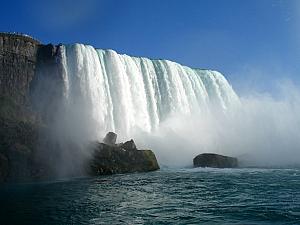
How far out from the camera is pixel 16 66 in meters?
33.7

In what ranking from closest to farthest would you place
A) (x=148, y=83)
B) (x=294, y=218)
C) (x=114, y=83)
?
(x=294, y=218) < (x=114, y=83) < (x=148, y=83)

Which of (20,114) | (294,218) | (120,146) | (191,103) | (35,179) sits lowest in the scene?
(294,218)

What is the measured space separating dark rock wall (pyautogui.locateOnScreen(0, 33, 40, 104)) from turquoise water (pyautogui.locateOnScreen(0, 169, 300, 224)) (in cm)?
1221

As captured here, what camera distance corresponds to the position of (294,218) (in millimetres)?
12141

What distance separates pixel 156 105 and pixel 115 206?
28645 mm

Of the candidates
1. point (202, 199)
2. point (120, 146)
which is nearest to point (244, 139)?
point (120, 146)

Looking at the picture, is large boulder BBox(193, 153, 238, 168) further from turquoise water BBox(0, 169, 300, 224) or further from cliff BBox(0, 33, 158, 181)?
turquoise water BBox(0, 169, 300, 224)

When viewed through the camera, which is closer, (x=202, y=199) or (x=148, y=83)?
(x=202, y=199)

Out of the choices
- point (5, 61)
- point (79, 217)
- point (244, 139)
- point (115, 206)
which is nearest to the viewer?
point (79, 217)

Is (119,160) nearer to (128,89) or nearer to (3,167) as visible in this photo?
(3,167)

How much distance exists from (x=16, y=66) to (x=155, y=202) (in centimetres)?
2235

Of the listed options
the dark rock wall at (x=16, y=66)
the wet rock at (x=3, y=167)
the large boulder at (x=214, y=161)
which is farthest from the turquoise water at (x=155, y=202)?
the dark rock wall at (x=16, y=66)

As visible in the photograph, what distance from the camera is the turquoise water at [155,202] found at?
12.7m

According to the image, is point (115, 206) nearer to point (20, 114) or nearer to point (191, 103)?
point (20, 114)
